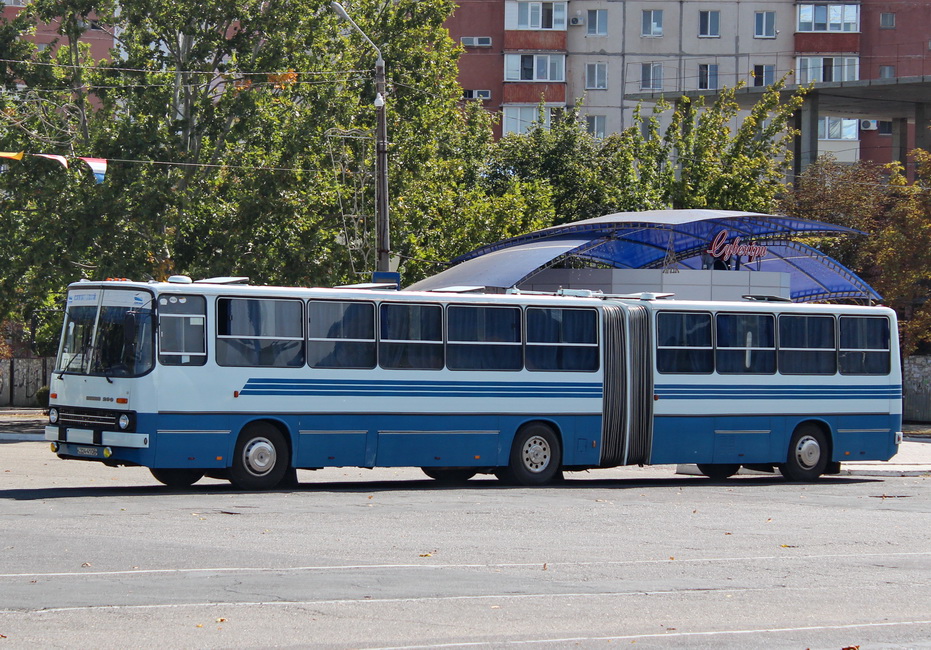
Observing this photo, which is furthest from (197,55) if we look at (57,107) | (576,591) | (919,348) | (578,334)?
(576,591)

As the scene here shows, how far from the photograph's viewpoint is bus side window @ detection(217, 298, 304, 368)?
19.2 metres

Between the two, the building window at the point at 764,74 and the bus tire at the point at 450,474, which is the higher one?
the building window at the point at 764,74

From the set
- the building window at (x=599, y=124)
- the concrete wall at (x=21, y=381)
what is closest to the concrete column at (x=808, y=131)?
the building window at (x=599, y=124)

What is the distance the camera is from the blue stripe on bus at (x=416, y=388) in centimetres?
1942

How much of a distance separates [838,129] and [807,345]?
175ft

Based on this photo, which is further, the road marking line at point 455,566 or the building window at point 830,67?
the building window at point 830,67

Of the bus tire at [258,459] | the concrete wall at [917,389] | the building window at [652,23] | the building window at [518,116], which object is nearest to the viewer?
the bus tire at [258,459]

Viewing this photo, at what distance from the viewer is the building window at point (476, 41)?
244ft

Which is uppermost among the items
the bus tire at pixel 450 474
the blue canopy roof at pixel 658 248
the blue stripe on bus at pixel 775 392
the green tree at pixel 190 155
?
the green tree at pixel 190 155

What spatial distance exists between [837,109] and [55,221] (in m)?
35.7

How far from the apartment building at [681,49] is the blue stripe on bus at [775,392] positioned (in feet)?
165

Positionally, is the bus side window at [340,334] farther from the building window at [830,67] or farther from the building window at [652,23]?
the building window at [830,67]

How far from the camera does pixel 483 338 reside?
2144 cm

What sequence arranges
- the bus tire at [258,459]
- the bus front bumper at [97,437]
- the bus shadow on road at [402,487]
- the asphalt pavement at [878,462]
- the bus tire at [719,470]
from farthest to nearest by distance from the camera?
the asphalt pavement at [878,462]
the bus tire at [719,470]
the bus tire at [258,459]
the bus shadow on road at [402,487]
the bus front bumper at [97,437]
